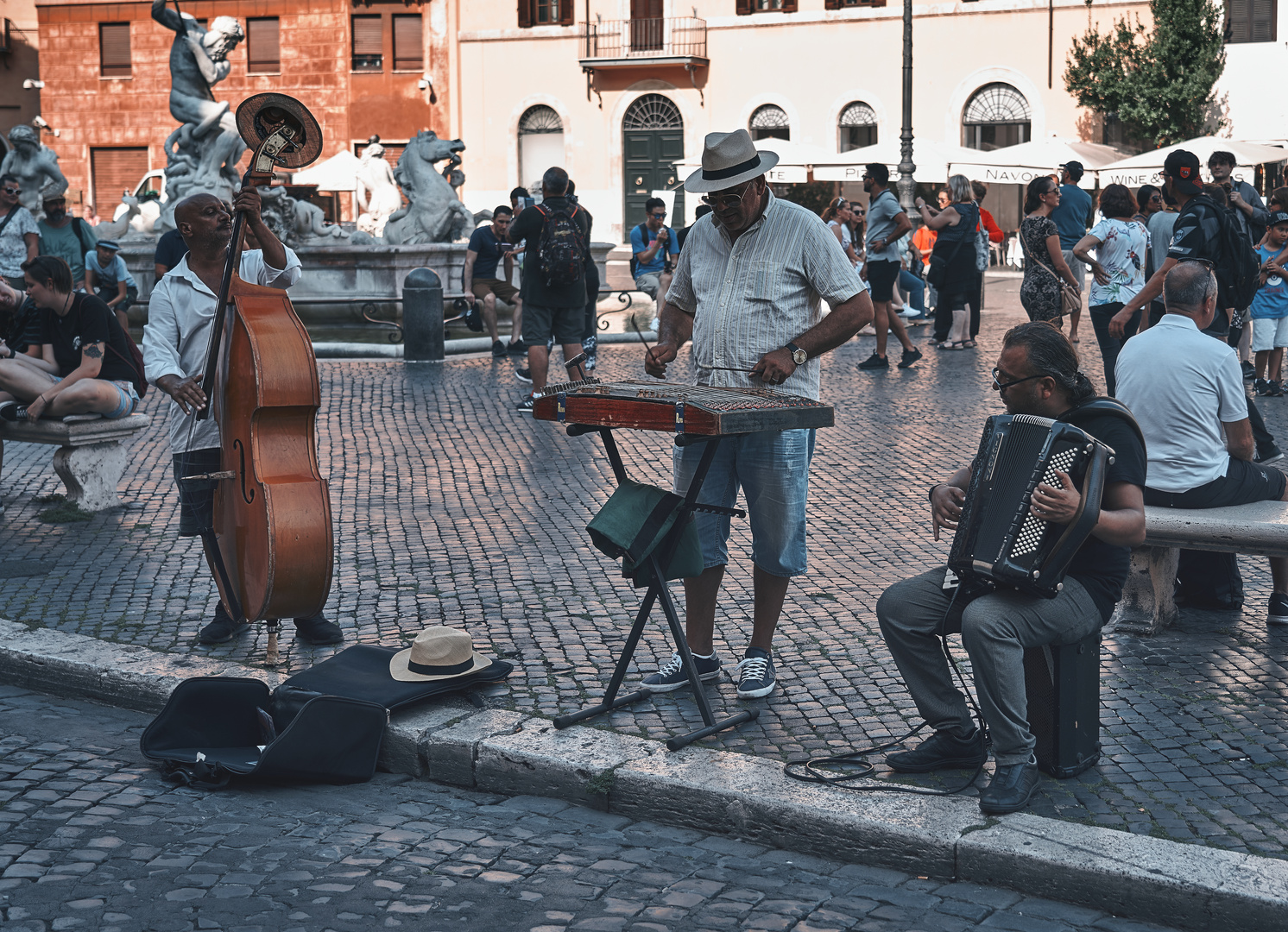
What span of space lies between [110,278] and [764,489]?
11.0 metres

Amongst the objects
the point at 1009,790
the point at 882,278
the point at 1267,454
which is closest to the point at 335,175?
the point at 882,278

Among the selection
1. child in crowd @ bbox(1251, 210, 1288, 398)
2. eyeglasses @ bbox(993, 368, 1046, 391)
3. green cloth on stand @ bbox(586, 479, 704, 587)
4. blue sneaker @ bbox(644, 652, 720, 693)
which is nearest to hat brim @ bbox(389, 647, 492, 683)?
blue sneaker @ bbox(644, 652, 720, 693)

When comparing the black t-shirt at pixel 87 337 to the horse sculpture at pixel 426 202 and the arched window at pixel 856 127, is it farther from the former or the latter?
the arched window at pixel 856 127

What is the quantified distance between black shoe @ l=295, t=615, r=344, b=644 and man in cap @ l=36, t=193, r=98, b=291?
7960 millimetres

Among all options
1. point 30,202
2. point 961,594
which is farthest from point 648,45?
point 961,594

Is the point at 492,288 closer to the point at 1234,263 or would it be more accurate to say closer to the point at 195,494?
the point at 1234,263

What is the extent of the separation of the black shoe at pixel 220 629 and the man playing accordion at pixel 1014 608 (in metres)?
2.62

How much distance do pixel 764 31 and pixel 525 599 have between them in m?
33.9

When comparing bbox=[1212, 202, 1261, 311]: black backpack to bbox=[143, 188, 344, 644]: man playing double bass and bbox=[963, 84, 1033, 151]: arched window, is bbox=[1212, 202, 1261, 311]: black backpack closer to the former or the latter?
bbox=[143, 188, 344, 644]: man playing double bass

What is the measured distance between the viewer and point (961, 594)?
4.24 meters

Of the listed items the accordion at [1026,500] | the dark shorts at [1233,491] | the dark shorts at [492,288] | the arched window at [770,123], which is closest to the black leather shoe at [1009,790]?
the accordion at [1026,500]

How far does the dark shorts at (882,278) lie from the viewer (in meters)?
14.2

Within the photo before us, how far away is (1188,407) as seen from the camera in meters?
5.55

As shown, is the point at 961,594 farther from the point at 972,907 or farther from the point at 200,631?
the point at 200,631
